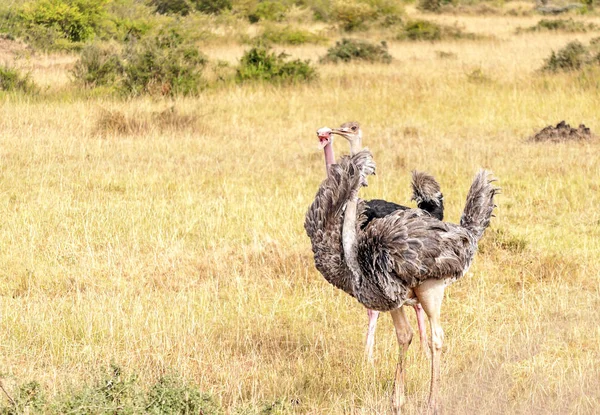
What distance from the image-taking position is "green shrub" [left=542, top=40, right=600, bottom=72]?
17.0m

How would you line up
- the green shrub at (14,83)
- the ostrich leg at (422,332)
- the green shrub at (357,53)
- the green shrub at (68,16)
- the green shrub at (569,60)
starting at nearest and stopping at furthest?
the ostrich leg at (422,332)
the green shrub at (14,83)
the green shrub at (569,60)
the green shrub at (357,53)
the green shrub at (68,16)

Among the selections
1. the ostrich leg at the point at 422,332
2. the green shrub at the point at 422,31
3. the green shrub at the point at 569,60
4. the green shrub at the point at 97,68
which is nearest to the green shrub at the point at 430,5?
the green shrub at the point at 422,31

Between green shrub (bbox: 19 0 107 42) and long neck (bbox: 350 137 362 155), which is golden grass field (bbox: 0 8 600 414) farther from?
green shrub (bbox: 19 0 107 42)

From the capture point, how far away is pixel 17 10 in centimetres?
2017

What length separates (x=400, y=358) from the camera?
15.8 feet

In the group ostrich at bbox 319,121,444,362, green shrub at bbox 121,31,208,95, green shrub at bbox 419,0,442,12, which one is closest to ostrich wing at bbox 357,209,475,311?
ostrich at bbox 319,121,444,362

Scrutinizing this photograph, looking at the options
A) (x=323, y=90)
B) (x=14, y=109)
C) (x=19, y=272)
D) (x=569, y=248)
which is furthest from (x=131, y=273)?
(x=323, y=90)

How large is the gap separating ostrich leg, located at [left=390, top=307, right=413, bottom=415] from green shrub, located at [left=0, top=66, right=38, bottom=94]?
10712 millimetres

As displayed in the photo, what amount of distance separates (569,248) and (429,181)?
7.77ft

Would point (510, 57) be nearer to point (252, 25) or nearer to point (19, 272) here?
point (252, 25)

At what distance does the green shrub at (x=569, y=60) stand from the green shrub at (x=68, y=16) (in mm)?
9452

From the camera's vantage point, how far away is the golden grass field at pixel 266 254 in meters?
5.17

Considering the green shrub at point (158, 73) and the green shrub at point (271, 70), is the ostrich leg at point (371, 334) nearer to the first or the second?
the green shrub at point (158, 73)

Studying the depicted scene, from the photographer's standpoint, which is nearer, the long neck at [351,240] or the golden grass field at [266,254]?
the long neck at [351,240]
